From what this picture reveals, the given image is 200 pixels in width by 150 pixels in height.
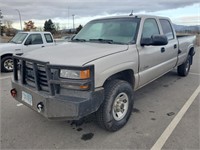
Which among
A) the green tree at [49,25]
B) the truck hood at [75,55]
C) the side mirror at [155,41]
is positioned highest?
the green tree at [49,25]

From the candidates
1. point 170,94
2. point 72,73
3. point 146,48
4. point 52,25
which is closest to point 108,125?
point 72,73

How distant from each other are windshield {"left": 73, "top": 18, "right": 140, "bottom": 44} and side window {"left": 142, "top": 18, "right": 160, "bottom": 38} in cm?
23

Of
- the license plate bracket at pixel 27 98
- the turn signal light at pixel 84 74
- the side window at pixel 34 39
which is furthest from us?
the side window at pixel 34 39

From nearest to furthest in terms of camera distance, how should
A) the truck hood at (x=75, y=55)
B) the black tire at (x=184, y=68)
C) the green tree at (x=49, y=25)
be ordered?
the truck hood at (x=75, y=55) < the black tire at (x=184, y=68) < the green tree at (x=49, y=25)

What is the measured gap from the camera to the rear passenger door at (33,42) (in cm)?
802

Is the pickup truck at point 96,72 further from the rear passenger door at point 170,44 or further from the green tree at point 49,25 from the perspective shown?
the green tree at point 49,25

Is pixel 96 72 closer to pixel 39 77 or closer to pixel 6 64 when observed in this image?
pixel 39 77

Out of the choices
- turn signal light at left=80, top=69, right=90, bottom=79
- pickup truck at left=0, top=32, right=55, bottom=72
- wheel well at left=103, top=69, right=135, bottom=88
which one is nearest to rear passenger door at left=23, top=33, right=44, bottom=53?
pickup truck at left=0, top=32, right=55, bottom=72

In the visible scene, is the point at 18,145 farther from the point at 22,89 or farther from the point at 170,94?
the point at 170,94

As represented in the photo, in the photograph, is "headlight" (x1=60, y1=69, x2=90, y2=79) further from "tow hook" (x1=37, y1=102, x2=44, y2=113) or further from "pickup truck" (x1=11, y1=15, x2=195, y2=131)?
"tow hook" (x1=37, y1=102, x2=44, y2=113)

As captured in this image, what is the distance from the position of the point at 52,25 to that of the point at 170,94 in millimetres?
58893

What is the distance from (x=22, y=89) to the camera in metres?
2.94

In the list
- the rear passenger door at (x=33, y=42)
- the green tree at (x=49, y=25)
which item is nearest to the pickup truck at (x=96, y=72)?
the rear passenger door at (x=33, y=42)

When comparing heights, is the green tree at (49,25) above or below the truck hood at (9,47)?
above
